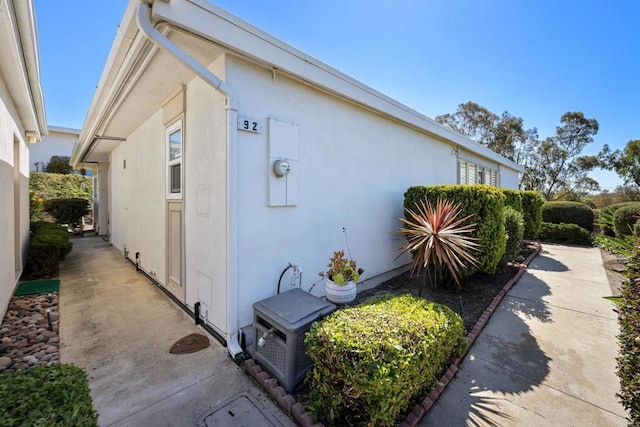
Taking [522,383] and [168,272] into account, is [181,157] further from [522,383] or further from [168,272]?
[522,383]

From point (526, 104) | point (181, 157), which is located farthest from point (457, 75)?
point (181, 157)

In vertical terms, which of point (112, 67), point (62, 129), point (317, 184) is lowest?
point (317, 184)

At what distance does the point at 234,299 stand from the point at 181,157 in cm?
258

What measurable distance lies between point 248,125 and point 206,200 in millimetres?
1180

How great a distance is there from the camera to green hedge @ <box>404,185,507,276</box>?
197 inches

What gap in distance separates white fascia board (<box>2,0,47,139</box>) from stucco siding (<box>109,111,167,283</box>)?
1.72 metres

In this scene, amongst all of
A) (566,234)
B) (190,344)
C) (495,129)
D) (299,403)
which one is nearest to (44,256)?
(190,344)

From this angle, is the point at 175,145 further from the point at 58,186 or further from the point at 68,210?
the point at 58,186

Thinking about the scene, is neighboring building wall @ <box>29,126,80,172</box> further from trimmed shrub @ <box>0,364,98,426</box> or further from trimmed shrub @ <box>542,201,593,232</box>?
trimmed shrub @ <box>542,201,593,232</box>

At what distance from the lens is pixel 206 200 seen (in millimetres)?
3627

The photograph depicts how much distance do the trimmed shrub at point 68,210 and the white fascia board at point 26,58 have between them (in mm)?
6963

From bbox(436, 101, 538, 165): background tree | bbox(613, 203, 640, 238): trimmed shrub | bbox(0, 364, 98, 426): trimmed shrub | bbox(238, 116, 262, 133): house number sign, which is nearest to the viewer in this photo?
bbox(0, 364, 98, 426): trimmed shrub

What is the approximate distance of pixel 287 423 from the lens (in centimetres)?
225

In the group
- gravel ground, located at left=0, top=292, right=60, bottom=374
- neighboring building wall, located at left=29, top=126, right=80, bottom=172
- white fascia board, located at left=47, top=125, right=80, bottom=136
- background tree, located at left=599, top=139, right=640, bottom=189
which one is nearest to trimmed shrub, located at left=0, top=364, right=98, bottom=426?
gravel ground, located at left=0, top=292, right=60, bottom=374
